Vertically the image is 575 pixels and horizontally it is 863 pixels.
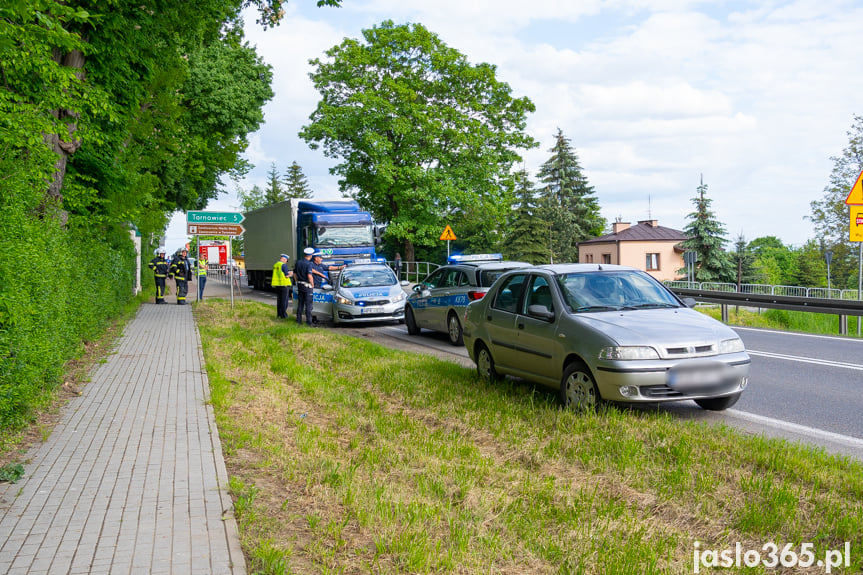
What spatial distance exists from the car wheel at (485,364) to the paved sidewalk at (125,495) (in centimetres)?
342

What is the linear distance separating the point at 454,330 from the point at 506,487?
29.5 feet

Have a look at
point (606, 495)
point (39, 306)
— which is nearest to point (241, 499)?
point (606, 495)

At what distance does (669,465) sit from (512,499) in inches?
53.3

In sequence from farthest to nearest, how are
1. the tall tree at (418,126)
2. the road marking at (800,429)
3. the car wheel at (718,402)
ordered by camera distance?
the tall tree at (418,126)
the car wheel at (718,402)
the road marking at (800,429)

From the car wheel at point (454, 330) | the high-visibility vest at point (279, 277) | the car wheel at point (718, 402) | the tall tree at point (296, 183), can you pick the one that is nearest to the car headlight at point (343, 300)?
the high-visibility vest at point (279, 277)

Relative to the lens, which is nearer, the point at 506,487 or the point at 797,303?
the point at 506,487

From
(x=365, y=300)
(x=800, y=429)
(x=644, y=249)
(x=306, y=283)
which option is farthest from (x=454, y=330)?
(x=644, y=249)

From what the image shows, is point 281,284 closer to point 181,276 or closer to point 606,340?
point 181,276

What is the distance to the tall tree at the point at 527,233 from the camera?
54531 millimetres

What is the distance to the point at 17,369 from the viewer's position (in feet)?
19.5

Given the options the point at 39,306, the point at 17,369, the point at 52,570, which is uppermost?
the point at 39,306

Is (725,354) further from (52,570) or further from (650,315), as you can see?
(52,570)

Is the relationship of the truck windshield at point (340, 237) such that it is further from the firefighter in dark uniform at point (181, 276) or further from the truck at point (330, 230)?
the firefighter in dark uniform at point (181, 276)

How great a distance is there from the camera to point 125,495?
4.85 m
